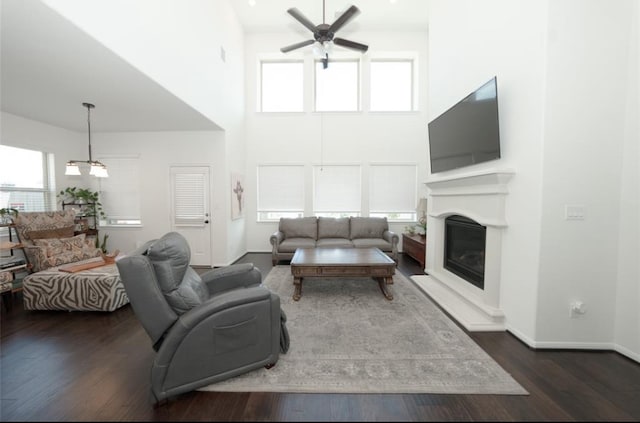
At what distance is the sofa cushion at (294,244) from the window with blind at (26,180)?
Result: 4.13 metres

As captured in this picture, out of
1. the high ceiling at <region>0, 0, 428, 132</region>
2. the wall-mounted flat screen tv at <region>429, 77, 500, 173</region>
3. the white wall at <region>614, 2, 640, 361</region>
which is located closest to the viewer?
the high ceiling at <region>0, 0, 428, 132</region>

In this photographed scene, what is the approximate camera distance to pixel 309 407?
1.60 metres

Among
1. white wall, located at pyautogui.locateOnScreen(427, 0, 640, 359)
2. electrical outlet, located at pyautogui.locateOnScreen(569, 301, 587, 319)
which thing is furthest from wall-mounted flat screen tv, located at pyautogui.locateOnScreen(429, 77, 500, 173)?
electrical outlet, located at pyautogui.locateOnScreen(569, 301, 587, 319)

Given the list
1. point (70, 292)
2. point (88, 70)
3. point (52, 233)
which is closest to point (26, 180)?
point (52, 233)

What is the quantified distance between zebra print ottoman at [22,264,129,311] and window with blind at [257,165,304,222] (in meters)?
3.39

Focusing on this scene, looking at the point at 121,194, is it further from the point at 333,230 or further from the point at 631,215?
the point at 631,215

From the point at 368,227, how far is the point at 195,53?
440cm

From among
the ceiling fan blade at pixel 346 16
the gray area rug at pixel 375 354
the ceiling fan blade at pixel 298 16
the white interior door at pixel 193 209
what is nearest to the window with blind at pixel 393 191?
the gray area rug at pixel 375 354

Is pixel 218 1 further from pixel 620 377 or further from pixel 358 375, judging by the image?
pixel 620 377

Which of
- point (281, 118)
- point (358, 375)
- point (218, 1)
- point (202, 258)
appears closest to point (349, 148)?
point (281, 118)

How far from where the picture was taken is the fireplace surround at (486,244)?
2.54m

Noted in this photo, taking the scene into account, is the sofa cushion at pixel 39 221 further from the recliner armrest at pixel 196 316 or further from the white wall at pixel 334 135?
the recliner armrest at pixel 196 316

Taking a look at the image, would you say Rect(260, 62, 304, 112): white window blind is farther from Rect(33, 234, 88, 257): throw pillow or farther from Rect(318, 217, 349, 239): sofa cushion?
Rect(33, 234, 88, 257): throw pillow

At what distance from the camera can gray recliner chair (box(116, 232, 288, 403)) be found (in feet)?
5.15
